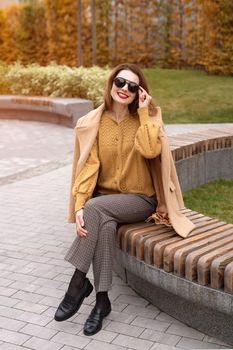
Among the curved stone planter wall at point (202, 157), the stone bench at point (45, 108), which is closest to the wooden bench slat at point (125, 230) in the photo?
the curved stone planter wall at point (202, 157)

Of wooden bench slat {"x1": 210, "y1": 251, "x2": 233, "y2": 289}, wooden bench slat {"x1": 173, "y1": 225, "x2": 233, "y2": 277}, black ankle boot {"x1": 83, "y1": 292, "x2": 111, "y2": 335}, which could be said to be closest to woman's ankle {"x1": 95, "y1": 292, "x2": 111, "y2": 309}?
black ankle boot {"x1": 83, "y1": 292, "x2": 111, "y2": 335}

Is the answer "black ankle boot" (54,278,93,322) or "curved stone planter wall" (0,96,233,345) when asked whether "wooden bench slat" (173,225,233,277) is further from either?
"black ankle boot" (54,278,93,322)

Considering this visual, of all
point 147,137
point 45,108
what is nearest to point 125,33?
point 45,108

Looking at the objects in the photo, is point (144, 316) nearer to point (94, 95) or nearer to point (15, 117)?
point (94, 95)

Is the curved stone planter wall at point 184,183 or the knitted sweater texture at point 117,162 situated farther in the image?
the knitted sweater texture at point 117,162

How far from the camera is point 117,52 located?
81.1 feet

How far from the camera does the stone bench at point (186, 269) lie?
3.38 m

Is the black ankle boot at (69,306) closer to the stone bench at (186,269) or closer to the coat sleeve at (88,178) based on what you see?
the stone bench at (186,269)

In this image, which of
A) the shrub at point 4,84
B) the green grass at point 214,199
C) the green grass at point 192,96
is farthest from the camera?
the shrub at point 4,84

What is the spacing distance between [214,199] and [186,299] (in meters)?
3.26

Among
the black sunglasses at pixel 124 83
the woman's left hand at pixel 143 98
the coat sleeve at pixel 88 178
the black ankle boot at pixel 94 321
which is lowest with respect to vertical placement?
the black ankle boot at pixel 94 321

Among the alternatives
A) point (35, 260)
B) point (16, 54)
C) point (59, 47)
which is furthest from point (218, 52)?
point (35, 260)

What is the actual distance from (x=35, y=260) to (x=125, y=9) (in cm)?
2091

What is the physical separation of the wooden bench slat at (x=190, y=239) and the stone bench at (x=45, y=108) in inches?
354
